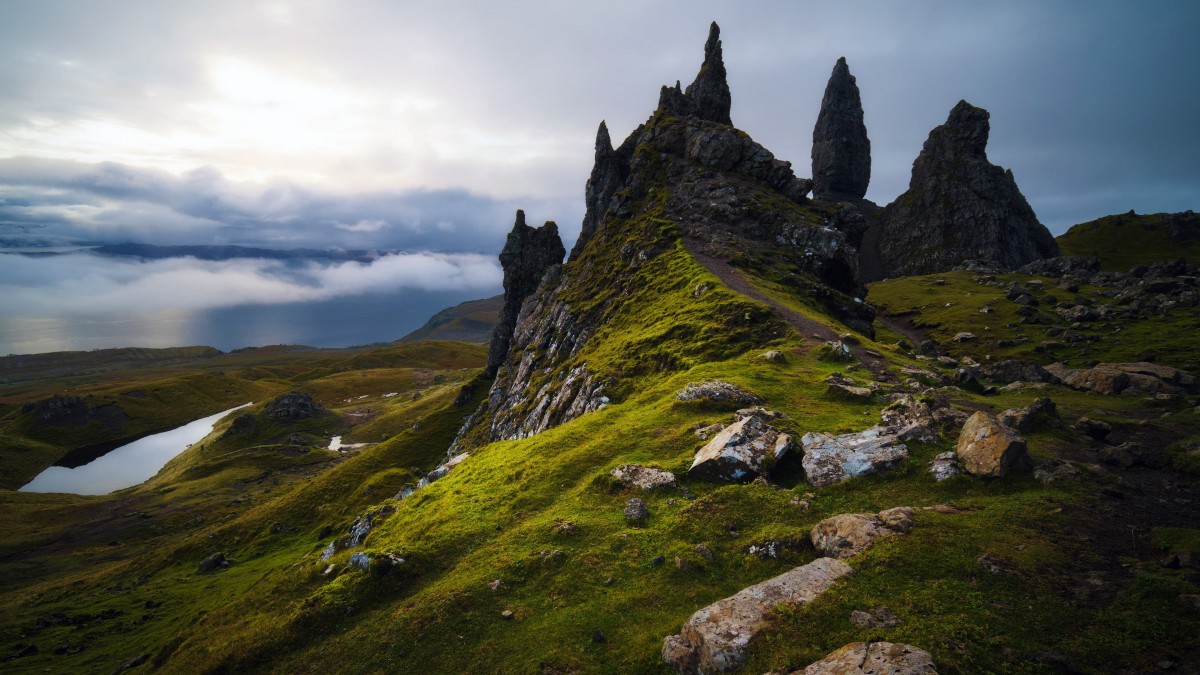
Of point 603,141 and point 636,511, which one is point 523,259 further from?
point 636,511

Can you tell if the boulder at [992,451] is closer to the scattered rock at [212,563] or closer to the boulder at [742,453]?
the boulder at [742,453]

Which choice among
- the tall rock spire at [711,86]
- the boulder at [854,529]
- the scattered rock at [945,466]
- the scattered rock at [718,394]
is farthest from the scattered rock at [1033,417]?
the tall rock spire at [711,86]

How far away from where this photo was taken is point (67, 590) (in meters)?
87.6

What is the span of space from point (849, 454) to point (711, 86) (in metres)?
137

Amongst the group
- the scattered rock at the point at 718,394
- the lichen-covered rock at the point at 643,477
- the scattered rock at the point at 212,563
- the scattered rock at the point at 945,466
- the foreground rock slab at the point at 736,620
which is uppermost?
the scattered rock at the point at 718,394

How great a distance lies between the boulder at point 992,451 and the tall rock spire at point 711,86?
431 ft

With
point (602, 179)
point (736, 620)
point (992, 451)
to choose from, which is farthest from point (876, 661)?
point (602, 179)

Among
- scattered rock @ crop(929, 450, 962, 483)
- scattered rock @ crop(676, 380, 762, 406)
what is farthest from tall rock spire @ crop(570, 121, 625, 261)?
scattered rock @ crop(929, 450, 962, 483)

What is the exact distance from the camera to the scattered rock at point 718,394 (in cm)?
3588

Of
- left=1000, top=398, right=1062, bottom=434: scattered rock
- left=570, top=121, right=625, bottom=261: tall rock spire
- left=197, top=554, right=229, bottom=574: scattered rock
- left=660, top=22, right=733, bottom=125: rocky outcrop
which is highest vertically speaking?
left=660, top=22, right=733, bottom=125: rocky outcrop

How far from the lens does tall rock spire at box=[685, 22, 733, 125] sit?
137m

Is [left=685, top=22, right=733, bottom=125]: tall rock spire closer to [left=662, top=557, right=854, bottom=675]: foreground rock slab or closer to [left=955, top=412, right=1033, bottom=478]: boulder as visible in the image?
[left=955, top=412, right=1033, bottom=478]: boulder

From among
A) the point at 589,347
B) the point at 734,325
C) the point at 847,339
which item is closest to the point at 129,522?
the point at 589,347

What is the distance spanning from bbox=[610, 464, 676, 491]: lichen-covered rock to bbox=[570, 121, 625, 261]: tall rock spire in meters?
107
